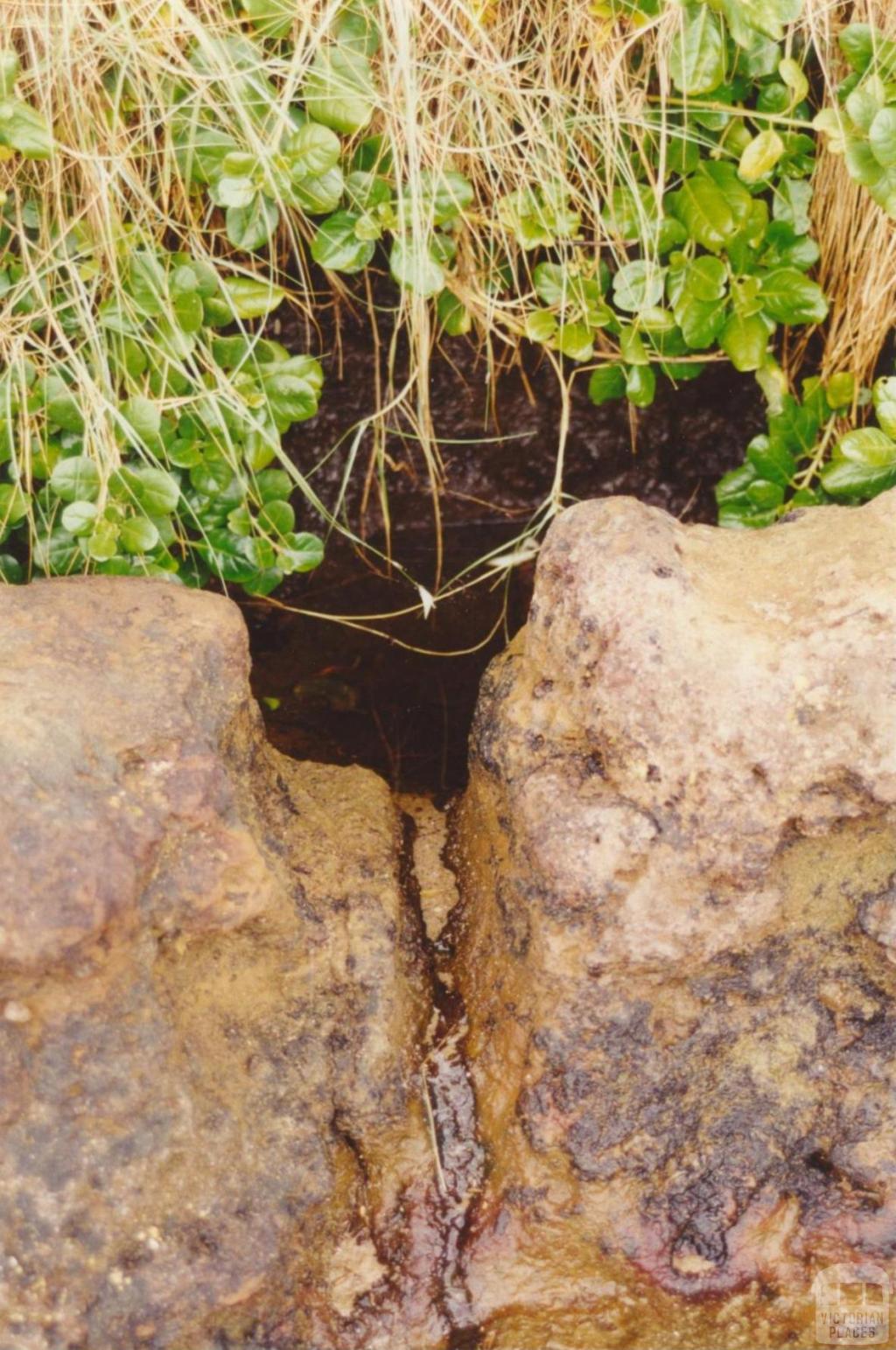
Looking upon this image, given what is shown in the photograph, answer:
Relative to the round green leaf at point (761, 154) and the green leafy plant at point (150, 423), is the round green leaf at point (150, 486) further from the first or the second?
the round green leaf at point (761, 154)

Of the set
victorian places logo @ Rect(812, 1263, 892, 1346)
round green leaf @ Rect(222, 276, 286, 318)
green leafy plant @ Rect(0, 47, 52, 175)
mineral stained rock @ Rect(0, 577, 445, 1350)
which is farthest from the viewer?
round green leaf @ Rect(222, 276, 286, 318)

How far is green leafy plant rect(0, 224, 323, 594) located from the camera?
2.14 metres

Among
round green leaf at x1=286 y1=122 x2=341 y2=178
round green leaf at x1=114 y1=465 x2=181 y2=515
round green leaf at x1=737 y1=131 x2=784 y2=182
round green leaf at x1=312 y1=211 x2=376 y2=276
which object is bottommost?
round green leaf at x1=114 y1=465 x2=181 y2=515

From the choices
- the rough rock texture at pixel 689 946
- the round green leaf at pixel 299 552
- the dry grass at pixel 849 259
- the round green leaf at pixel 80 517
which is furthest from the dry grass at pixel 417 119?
the rough rock texture at pixel 689 946

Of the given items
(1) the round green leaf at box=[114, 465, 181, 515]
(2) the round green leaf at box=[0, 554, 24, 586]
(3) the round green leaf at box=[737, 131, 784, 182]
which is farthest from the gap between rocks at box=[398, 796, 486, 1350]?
(3) the round green leaf at box=[737, 131, 784, 182]

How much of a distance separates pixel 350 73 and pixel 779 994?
60.4 inches

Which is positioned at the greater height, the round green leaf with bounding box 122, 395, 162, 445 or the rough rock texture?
the round green leaf with bounding box 122, 395, 162, 445

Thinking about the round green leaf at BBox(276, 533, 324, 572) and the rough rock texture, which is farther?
the round green leaf at BBox(276, 533, 324, 572)

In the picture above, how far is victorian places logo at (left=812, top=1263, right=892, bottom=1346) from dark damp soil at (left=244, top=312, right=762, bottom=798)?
112 centimetres

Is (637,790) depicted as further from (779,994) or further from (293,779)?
(293,779)

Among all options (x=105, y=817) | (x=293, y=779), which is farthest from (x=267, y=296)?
(x=105, y=817)

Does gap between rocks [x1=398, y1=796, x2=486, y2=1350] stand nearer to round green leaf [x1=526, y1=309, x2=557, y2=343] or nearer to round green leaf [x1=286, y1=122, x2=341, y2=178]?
round green leaf [x1=526, y1=309, x2=557, y2=343]

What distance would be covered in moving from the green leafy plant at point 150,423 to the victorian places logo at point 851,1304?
1390mm

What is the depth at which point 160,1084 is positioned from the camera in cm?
171
